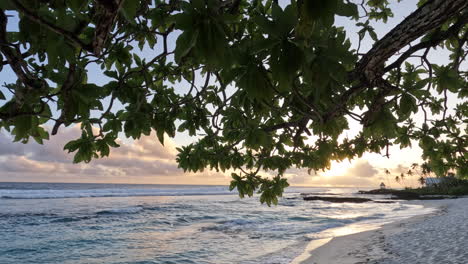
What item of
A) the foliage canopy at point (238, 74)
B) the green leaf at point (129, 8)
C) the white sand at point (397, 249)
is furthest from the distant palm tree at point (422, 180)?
the green leaf at point (129, 8)

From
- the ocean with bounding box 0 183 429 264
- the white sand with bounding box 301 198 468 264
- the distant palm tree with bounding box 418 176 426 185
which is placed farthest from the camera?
the distant palm tree with bounding box 418 176 426 185

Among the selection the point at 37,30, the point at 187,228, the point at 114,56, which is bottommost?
the point at 187,228

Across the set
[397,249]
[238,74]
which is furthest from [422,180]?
[238,74]

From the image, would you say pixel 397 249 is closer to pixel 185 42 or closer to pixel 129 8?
pixel 185 42

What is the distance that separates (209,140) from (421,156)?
8.74ft

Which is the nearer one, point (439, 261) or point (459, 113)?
point (459, 113)

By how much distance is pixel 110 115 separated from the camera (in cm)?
213

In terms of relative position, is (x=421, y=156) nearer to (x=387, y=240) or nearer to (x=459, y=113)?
(x=459, y=113)

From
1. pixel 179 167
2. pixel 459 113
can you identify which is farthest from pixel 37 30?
pixel 459 113

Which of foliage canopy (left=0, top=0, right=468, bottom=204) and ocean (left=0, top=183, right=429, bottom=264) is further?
ocean (left=0, top=183, right=429, bottom=264)

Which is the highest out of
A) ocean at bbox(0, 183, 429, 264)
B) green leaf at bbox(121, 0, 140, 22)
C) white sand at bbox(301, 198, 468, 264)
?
green leaf at bbox(121, 0, 140, 22)

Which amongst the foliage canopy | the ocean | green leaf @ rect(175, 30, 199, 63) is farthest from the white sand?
green leaf @ rect(175, 30, 199, 63)

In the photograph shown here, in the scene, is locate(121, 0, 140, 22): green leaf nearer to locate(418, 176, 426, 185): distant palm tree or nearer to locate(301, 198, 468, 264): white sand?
locate(301, 198, 468, 264): white sand

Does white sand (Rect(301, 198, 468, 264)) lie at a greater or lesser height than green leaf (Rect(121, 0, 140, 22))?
lesser
